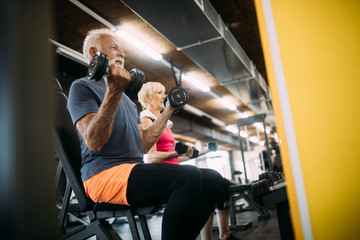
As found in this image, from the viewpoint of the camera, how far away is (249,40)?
6027 millimetres

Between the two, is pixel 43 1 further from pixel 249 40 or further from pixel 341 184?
pixel 249 40

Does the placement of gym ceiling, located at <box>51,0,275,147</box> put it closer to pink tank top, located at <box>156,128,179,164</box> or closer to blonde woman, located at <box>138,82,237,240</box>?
blonde woman, located at <box>138,82,237,240</box>

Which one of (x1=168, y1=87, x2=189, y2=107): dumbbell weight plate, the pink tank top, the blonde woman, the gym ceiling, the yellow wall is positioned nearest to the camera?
the yellow wall

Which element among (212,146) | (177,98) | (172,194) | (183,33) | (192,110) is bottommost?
(172,194)

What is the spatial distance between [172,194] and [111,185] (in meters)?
0.23

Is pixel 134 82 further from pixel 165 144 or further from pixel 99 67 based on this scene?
pixel 165 144

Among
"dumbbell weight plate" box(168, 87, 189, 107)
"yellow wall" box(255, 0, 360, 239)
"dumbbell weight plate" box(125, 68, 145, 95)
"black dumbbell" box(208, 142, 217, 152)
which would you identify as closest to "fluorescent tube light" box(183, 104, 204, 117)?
"black dumbbell" box(208, 142, 217, 152)

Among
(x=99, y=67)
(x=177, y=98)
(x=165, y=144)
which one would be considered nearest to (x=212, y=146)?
(x=165, y=144)

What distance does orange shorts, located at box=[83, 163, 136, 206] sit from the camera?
98 centimetres

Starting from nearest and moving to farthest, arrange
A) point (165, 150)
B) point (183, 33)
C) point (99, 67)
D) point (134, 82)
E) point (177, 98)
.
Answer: point (99, 67)
point (134, 82)
point (177, 98)
point (165, 150)
point (183, 33)

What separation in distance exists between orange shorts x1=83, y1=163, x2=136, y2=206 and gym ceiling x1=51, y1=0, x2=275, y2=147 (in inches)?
64.6

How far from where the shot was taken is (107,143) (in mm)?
1109

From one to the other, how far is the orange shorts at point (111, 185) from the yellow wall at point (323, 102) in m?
0.57

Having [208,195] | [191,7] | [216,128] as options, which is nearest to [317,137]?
[208,195]
